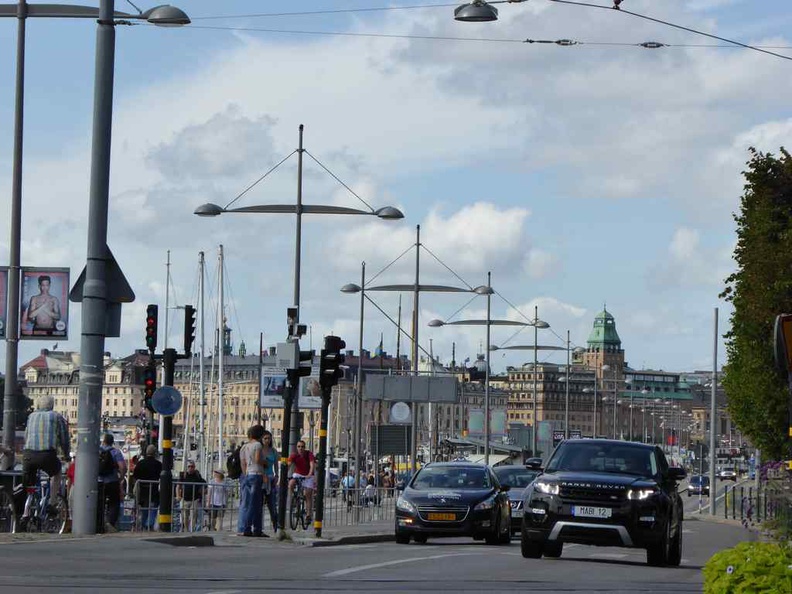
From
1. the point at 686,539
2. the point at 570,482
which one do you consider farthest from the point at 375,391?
the point at 570,482

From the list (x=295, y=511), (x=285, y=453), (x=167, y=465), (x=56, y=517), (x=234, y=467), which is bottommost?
(x=295, y=511)

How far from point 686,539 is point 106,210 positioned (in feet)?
63.3

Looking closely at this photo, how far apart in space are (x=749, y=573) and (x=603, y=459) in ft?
47.7

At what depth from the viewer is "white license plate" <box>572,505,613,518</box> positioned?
73.6 ft

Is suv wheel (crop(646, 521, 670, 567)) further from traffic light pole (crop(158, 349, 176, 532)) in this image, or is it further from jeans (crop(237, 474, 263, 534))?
traffic light pole (crop(158, 349, 176, 532))

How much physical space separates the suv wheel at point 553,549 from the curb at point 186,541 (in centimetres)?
459

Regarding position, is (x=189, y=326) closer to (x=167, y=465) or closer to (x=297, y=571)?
(x=167, y=465)

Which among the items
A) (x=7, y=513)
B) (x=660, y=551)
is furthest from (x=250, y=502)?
(x=660, y=551)

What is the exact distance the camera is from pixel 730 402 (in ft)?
182

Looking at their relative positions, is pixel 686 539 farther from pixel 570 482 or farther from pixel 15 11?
pixel 15 11

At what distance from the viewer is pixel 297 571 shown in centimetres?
1856

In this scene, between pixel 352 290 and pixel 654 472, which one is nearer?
pixel 654 472

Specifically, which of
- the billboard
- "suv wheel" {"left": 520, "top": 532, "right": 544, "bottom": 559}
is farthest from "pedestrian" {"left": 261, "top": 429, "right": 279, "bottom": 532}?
"suv wheel" {"left": 520, "top": 532, "right": 544, "bottom": 559}

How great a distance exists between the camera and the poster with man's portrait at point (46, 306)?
87.8 ft
